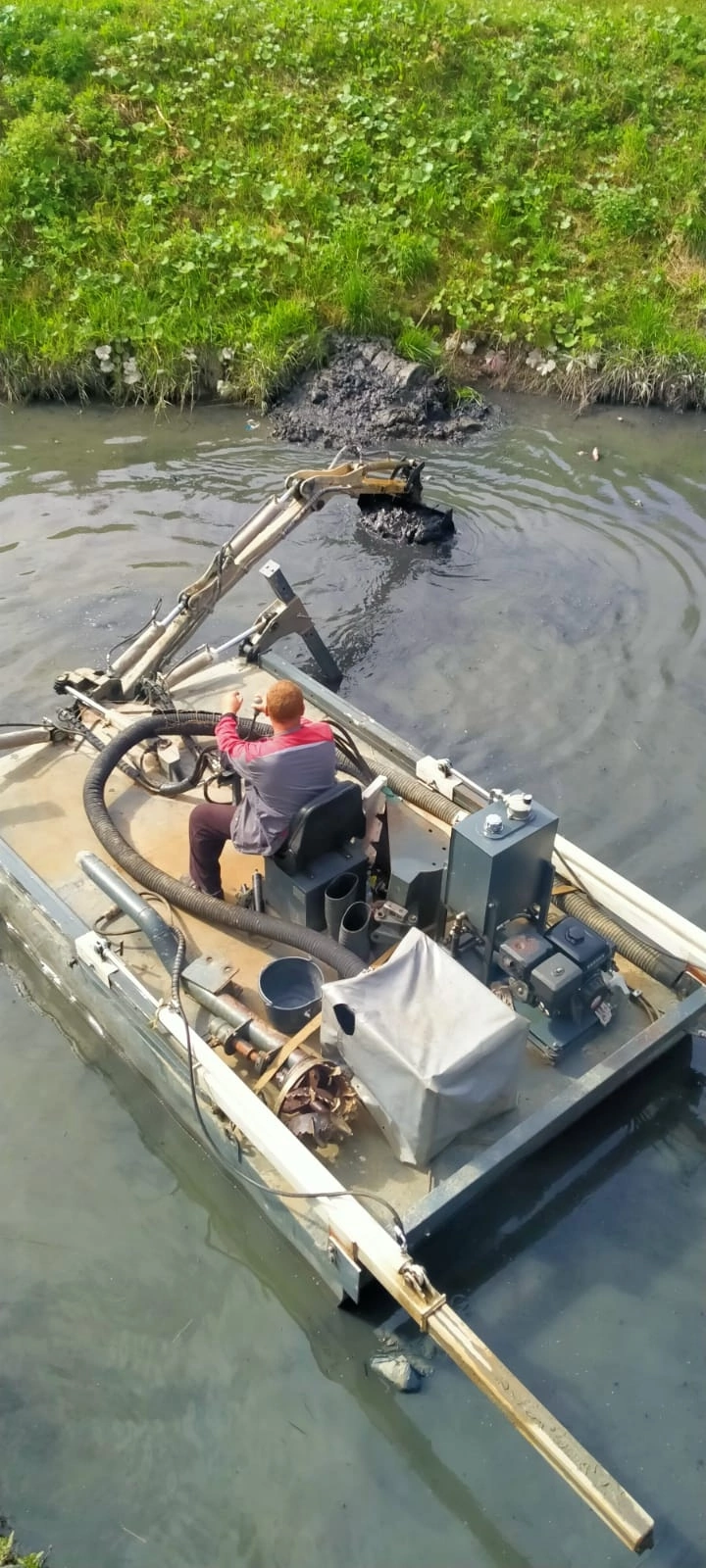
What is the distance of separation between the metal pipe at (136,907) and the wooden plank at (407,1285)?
0.47m

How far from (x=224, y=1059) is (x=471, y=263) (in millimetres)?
11341

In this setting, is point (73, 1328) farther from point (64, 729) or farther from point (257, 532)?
point (257, 532)

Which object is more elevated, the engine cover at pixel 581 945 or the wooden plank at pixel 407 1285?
the engine cover at pixel 581 945

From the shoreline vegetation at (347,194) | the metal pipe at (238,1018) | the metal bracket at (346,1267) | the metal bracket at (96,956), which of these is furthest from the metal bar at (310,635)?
the shoreline vegetation at (347,194)

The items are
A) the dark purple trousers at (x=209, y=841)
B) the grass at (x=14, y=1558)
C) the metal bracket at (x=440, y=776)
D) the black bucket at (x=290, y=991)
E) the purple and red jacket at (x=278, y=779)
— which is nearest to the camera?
the grass at (x=14, y=1558)

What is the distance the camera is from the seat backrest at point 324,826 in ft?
17.6

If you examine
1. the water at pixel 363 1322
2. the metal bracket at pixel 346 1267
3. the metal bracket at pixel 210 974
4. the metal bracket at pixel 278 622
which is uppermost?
the metal bracket at pixel 278 622

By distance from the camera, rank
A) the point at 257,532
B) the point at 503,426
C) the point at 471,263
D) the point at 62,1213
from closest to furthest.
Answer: the point at 62,1213 → the point at 257,532 → the point at 503,426 → the point at 471,263

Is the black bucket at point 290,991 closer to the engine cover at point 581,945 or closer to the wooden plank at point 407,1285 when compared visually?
the wooden plank at point 407,1285

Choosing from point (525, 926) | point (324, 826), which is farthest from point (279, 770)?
point (525, 926)

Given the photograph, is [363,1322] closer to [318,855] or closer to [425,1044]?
[425,1044]

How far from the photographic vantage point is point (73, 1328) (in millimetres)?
4723

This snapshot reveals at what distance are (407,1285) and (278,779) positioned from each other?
2327 mm

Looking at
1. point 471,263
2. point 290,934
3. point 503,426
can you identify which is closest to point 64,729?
point 290,934
